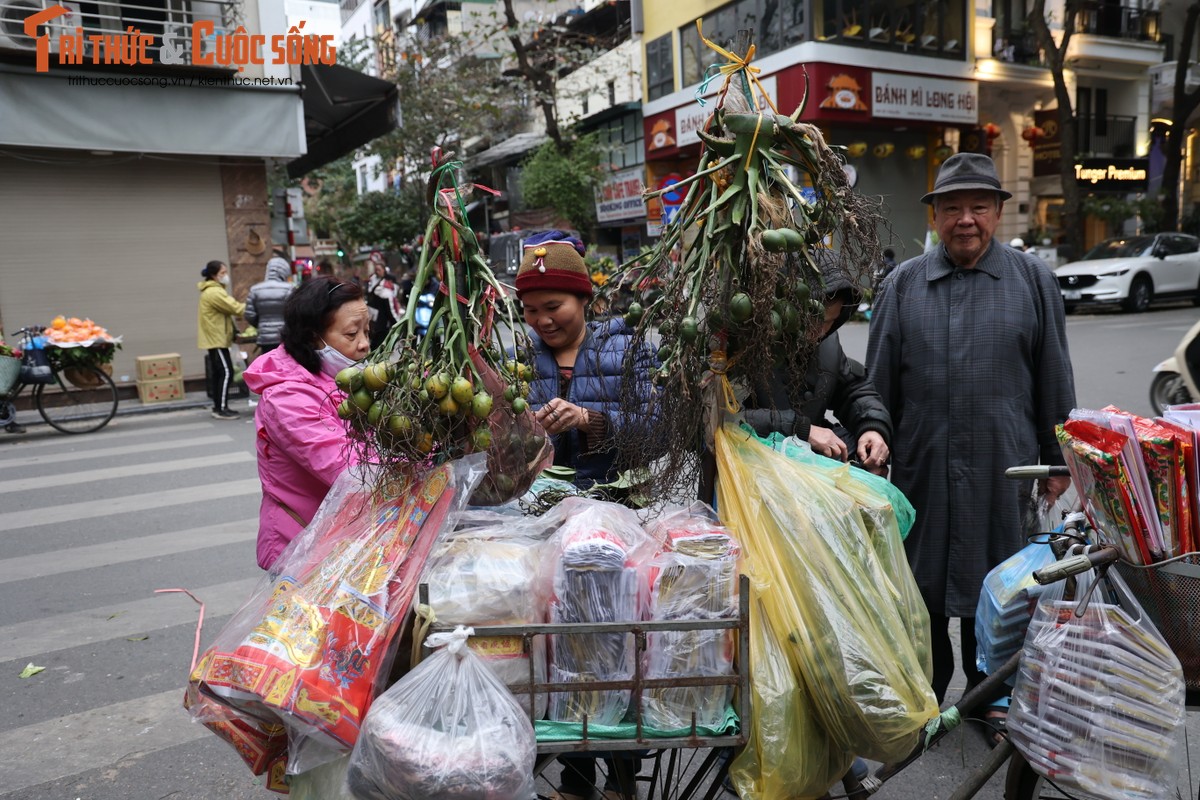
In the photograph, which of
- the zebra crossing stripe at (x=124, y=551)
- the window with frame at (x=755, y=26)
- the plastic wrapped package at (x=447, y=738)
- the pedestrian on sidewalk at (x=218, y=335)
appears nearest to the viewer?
the plastic wrapped package at (x=447, y=738)

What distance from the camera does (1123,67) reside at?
24125mm

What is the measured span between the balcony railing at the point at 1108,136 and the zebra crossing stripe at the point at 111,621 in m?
26.2

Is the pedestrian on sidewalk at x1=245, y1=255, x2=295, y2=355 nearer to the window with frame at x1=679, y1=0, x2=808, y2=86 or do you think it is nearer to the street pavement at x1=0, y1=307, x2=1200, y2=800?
the street pavement at x1=0, y1=307, x2=1200, y2=800

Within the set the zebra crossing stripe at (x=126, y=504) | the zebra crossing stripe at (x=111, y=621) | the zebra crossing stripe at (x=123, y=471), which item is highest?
the zebra crossing stripe at (x=123, y=471)

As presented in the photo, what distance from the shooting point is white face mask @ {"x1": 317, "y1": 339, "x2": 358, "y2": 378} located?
2629 millimetres

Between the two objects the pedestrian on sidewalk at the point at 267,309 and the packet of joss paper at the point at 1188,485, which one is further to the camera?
the pedestrian on sidewalk at the point at 267,309

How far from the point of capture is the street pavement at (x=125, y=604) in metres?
3.03

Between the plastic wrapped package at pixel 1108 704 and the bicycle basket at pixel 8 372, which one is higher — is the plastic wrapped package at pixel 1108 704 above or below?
below

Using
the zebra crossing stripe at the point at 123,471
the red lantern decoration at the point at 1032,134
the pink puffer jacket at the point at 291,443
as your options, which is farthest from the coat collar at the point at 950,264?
the red lantern decoration at the point at 1032,134

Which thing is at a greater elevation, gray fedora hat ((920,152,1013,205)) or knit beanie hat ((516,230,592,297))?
gray fedora hat ((920,152,1013,205))

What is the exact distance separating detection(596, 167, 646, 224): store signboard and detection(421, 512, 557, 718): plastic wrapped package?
907 inches

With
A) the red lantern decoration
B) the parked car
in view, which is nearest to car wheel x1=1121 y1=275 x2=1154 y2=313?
the parked car

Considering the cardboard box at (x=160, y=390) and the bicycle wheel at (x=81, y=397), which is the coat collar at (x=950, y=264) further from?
the cardboard box at (x=160, y=390)

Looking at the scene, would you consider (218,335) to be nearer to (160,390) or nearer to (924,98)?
(160,390)
